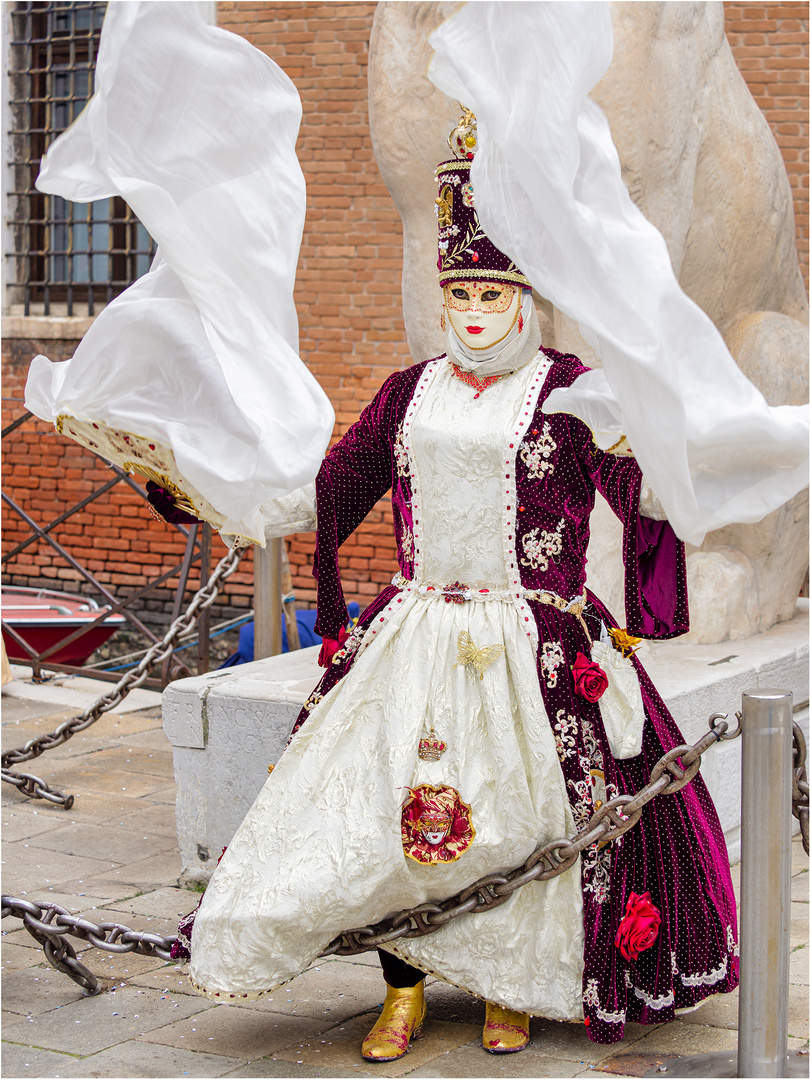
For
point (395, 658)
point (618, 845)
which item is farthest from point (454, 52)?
point (618, 845)

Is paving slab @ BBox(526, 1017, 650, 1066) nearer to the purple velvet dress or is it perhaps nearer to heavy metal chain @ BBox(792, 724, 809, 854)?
the purple velvet dress

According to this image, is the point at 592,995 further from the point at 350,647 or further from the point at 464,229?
the point at 464,229

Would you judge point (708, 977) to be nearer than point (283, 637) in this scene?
Yes

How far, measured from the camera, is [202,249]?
9.03 feet

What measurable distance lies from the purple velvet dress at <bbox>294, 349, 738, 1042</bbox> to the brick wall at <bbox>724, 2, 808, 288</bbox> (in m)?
4.83

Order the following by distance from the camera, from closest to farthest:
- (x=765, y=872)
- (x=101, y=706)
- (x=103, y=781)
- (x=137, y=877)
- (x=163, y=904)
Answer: (x=765, y=872) → (x=163, y=904) → (x=137, y=877) → (x=101, y=706) → (x=103, y=781)

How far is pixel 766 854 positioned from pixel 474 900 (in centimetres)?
64

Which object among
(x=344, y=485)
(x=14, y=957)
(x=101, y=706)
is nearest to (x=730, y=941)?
(x=344, y=485)

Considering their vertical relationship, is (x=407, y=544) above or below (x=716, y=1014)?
above

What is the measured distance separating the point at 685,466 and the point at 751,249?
242cm

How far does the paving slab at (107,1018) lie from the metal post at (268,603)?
1.90 m

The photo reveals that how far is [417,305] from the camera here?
412 cm

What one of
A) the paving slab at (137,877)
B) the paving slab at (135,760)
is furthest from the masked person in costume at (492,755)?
the paving slab at (135,760)

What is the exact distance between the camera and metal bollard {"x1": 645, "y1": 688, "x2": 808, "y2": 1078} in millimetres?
2541
